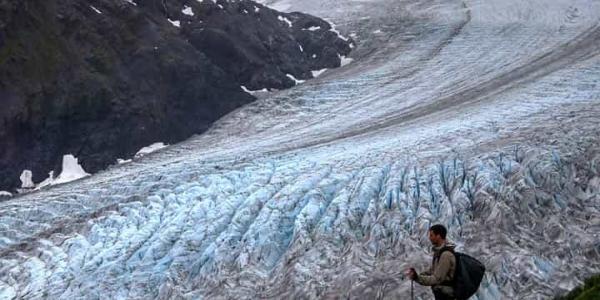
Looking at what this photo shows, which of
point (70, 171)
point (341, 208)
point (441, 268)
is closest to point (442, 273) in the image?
point (441, 268)

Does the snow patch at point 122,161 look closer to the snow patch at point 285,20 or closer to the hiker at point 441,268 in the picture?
the snow patch at point 285,20

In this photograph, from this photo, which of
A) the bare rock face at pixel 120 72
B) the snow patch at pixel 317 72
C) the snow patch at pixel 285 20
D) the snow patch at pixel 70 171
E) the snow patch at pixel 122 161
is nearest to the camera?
the snow patch at pixel 70 171

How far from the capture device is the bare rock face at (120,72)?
2055cm

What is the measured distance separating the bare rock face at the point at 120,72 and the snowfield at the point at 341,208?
166 centimetres

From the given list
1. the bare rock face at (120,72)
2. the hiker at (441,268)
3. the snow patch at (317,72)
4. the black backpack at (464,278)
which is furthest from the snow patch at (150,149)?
the black backpack at (464,278)

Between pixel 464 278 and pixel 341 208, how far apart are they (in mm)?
6863

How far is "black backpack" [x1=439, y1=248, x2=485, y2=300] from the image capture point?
7238mm

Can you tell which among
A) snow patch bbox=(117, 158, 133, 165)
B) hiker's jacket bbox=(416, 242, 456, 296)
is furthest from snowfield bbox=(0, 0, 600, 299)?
hiker's jacket bbox=(416, 242, 456, 296)

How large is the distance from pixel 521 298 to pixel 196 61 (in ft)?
57.9

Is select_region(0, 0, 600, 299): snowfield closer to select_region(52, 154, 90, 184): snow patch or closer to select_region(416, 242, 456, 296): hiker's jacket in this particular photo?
select_region(52, 154, 90, 184): snow patch

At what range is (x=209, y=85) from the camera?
25672 mm

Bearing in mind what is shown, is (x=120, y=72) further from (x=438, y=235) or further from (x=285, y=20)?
(x=438, y=235)

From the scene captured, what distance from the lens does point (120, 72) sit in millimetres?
23641

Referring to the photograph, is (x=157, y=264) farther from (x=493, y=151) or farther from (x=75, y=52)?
(x=75, y=52)
